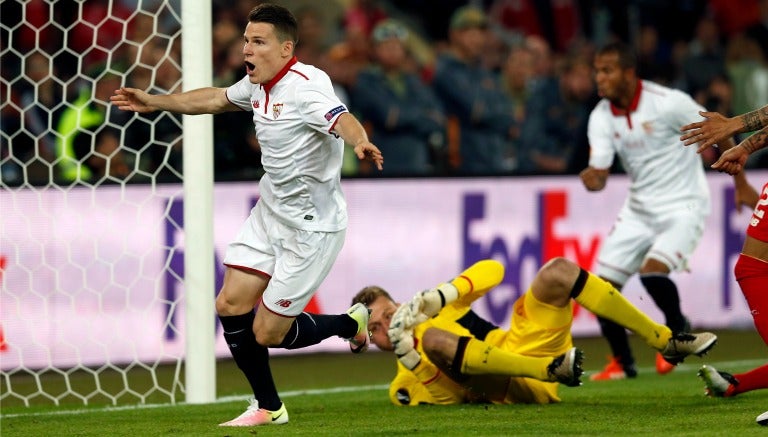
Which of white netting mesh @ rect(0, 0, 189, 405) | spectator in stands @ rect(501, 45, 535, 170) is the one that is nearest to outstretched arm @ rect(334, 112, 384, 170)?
white netting mesh @ rect(0, 0, 189, 405)

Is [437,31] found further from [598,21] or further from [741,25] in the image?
[741,25]

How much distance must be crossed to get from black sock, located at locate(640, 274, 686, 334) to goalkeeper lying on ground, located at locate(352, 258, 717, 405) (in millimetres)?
1557

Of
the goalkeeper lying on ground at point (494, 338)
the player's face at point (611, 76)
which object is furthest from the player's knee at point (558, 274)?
the player's face at point (611, 76)

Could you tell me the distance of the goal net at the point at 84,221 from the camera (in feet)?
29.0

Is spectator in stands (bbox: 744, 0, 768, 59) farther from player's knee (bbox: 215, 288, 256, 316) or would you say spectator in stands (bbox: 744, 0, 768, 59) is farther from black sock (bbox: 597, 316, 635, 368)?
player's knee (bbox: 215, 288, 256, 316)

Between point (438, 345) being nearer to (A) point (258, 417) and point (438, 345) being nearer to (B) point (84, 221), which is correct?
(A) point (258, 417)

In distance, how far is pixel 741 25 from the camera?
15.5 metres

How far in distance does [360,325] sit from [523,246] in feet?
13.2

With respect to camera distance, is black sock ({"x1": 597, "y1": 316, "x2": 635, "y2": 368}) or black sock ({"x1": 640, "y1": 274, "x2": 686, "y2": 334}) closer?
black sock ({"x1": 640, "y1": 274, "x2": 686, "y2": 334})

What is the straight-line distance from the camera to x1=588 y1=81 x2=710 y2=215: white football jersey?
27.9ft

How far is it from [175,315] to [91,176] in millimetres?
1091

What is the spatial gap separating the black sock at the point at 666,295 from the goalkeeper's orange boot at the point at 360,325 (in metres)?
2.17

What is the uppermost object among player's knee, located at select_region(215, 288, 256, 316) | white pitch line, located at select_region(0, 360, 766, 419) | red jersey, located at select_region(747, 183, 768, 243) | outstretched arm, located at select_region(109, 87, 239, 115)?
outstretched arm, located at select_region(109, 87, 239, 115)

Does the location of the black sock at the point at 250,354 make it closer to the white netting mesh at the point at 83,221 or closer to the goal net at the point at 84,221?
the goal net at the point at 84,221
